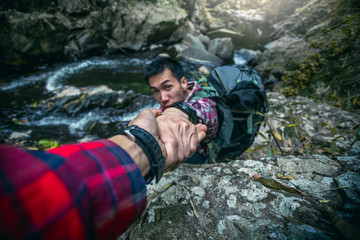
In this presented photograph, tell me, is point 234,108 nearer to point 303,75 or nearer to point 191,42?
point 303,75

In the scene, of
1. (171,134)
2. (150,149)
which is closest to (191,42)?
(171,134)

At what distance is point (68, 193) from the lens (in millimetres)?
469

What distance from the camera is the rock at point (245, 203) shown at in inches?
31.0

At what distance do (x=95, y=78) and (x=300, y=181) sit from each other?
7.87 metres

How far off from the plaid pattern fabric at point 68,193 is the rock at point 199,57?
883cm

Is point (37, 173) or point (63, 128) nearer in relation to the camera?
point (37, 173)

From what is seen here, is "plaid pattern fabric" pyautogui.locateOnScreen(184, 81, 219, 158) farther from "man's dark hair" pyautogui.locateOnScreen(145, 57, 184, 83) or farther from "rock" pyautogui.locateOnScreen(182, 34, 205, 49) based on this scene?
"rock" pyautogui.locateOnScreen(182, 34, 205, 49)

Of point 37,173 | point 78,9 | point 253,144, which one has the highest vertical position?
point 78,9

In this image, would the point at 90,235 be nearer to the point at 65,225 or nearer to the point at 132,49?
the point at 65,225

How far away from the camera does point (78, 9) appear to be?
26.0ft

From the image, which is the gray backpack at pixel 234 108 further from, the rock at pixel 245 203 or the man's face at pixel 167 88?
the rock at pixel 245 203

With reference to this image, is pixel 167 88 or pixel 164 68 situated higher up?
pixel 164 68

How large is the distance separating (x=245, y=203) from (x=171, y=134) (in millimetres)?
675

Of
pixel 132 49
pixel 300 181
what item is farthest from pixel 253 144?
pixel 132 49
